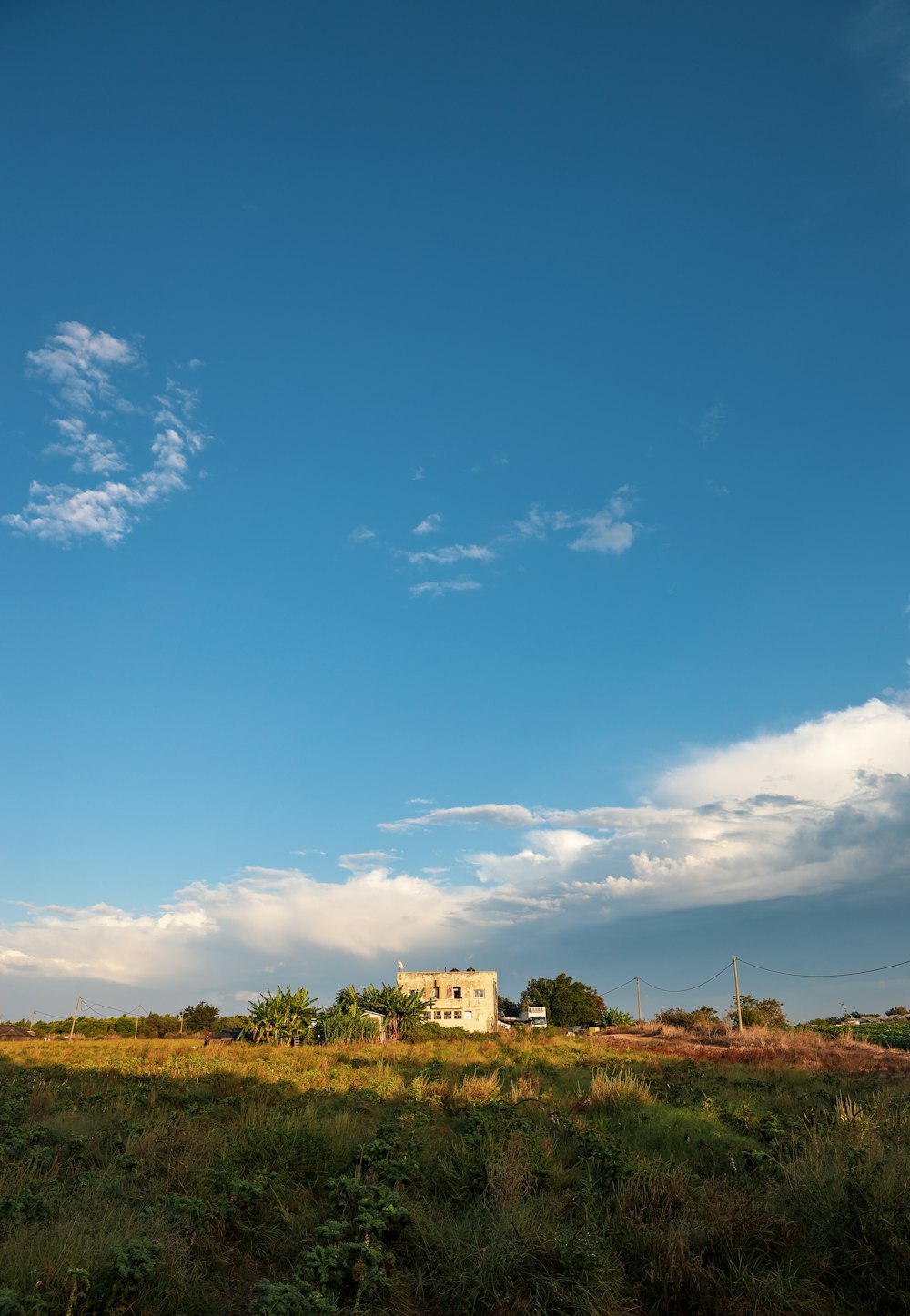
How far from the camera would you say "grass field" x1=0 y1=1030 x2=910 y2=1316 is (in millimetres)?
5715

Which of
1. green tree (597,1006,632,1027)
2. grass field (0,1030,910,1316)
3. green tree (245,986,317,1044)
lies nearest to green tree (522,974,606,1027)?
green tree (597,1006,632,1027)

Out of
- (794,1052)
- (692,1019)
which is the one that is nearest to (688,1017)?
(692,1019)

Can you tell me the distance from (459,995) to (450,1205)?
65.2 m

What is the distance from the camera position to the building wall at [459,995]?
67438 mm

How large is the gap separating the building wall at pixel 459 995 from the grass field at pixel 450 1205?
57.2m

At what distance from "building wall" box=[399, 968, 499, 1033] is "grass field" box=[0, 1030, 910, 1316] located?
188 ft

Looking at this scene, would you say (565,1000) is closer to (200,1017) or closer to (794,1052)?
(200,1017)

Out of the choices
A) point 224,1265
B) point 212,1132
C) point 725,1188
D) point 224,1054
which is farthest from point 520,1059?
point 224,1265

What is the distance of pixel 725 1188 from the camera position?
8055 millimetres

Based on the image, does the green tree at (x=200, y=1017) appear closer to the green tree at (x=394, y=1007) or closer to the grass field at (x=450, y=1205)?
the green tree at (x=394, y=1007)

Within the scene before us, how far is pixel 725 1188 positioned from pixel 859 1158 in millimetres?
1355

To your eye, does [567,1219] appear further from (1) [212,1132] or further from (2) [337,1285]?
(1) [212,1132]

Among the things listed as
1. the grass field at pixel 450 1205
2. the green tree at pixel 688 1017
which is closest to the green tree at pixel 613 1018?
the green tree at pixel 688 1017

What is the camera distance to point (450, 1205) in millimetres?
7988
